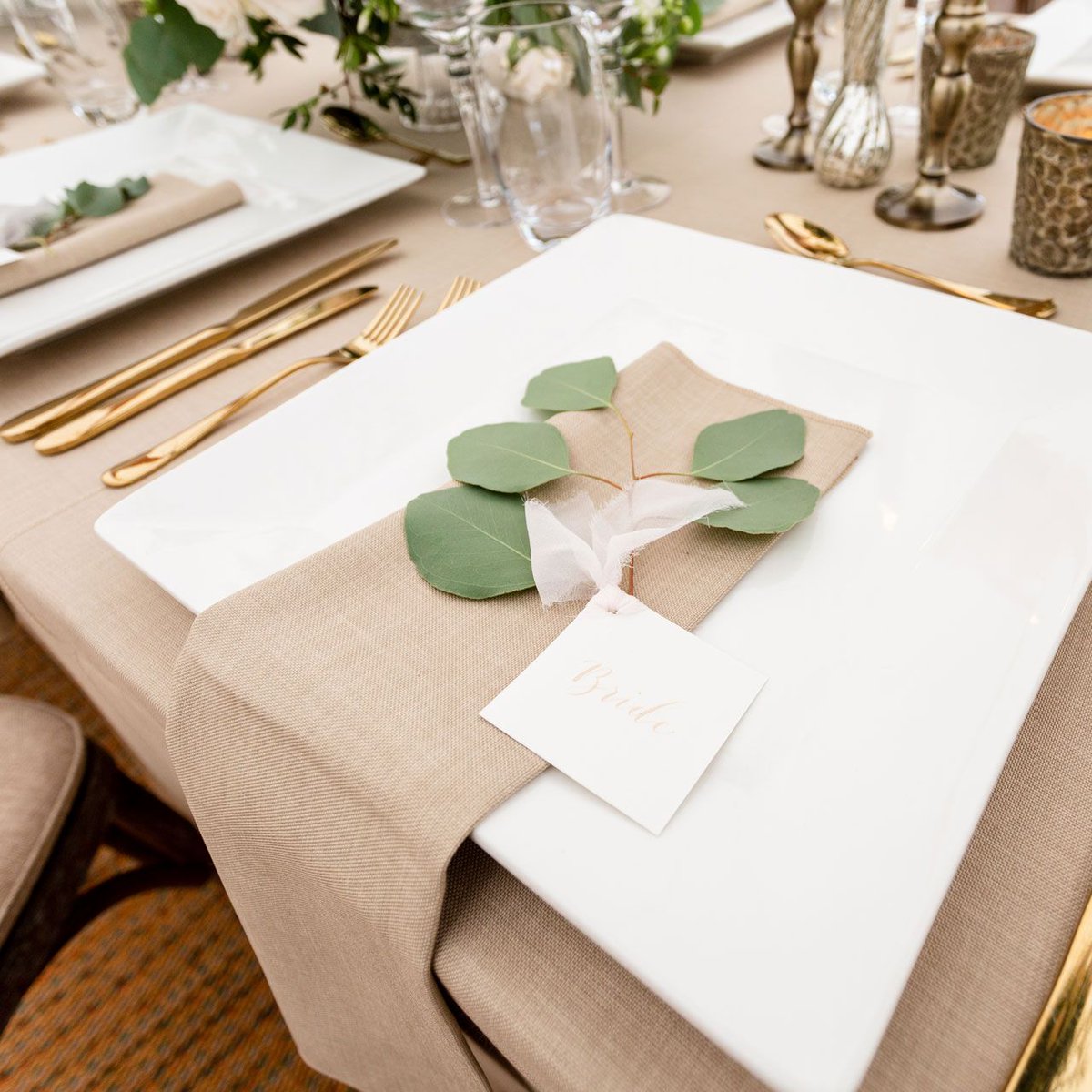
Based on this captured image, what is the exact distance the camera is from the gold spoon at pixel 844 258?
0.63 meters

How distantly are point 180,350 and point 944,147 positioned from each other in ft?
2.20

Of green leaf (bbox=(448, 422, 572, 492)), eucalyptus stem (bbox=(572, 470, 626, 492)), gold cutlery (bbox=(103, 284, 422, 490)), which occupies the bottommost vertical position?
gold cutlery (bbox=(103, 284, 422, 490))

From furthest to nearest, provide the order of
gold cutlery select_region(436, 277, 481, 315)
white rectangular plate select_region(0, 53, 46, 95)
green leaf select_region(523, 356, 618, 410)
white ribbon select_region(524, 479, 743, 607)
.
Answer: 1. white rectangular plate select_region(0, 53, 46, 95)
2. gold cutlery select_region(436, 277, 481, 315)
3. green leaf select_region(523, 356, 618, 410)
4. white ribbon select_region(524, 479, 743, 607)

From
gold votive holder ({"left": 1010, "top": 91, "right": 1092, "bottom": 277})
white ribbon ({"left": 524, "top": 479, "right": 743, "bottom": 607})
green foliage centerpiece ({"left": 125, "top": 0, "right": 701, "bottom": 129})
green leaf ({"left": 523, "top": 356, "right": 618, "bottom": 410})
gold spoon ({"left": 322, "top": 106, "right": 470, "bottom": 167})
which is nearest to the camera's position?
white ribbon ({"left": 524, "top": 479, "right": 743, "bottom": 607})

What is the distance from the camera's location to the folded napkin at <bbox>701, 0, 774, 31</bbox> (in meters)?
1.13

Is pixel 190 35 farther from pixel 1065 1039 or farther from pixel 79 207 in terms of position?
pixel 1065 1039

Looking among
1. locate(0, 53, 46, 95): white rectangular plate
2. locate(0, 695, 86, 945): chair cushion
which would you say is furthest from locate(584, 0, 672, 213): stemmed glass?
locate(0, 53, 46, 95): white rectangular plate

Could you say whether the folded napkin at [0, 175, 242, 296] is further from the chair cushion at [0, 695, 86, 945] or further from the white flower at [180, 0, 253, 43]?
the chair cushion at [0, 695, 86, 945]

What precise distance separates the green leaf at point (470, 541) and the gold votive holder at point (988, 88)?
623mm

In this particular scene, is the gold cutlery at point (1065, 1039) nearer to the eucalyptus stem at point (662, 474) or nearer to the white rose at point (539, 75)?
the eucalyptus stem at point (662, 474)

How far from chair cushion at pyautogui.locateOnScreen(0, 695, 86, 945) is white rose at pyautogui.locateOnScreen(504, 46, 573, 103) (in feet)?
2.18

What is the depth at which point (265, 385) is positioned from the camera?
645 mm

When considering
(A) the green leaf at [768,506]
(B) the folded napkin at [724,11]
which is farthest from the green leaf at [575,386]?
(B) the folded napkin at [724,11]

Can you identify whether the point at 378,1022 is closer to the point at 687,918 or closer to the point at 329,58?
the point at 687,918
